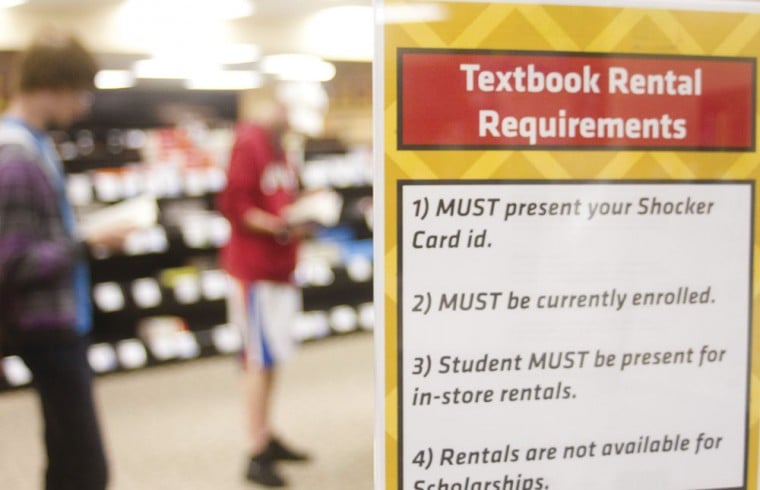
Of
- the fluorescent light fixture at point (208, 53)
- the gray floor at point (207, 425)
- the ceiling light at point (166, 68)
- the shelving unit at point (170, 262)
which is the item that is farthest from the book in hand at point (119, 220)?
the ceiling light at point (166, 68)

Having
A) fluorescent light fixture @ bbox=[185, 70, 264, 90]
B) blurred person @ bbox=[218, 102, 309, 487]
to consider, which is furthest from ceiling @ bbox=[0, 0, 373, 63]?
blurred person @ bbox=[218, 102, 309, 487]

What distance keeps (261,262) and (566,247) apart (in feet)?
7.30

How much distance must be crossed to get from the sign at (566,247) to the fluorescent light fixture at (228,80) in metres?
6.24

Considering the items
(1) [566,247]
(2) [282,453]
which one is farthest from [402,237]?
(2) [282,453]

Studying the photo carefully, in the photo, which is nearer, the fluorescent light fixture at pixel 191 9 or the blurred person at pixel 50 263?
the blurred person at pixel 50 263

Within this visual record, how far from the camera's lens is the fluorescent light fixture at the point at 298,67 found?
23.9 feet

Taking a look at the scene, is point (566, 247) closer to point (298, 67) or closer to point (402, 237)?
point (402, 237)

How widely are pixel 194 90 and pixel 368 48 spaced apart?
5.12 feet

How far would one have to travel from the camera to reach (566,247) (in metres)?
1.43

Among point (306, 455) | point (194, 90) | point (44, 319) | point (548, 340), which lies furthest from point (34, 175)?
point (194, 90)

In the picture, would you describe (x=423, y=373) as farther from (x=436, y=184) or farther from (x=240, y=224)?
(x=240, y=224)

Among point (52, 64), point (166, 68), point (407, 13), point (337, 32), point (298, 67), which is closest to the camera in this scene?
point (407, 13)

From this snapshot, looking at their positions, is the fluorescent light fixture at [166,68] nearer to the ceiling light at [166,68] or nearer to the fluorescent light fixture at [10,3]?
the ceiling light at [166,68]

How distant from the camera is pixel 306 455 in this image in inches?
152
